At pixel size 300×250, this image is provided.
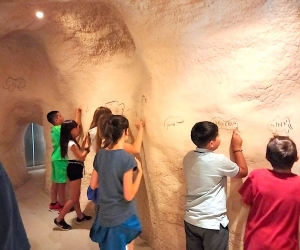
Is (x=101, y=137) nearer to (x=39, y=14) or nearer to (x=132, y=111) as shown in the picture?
(x=132, y=111)

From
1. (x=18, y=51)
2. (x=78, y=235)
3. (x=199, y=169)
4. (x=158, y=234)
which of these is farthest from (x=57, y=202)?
(x=199, y=169)

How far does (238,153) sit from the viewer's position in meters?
1.78

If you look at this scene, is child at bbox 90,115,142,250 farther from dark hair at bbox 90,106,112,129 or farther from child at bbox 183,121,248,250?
dark hair at bbox 90,106,112,129

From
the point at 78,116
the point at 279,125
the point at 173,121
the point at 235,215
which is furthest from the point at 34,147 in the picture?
the point at 279,125

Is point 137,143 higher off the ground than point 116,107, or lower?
lower

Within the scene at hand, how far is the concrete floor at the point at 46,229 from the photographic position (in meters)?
2.55

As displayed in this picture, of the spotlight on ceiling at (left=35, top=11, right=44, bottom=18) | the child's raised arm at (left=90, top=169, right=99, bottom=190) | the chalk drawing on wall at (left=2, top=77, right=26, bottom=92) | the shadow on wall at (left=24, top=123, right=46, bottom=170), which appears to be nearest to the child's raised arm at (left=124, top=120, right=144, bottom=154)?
the child's raised arm at (left=90, top=169, right=99, bottom=190)

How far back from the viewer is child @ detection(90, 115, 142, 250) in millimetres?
1779

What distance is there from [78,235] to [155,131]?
1.12 metres

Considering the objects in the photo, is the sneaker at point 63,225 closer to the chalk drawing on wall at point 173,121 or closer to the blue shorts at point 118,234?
the blue shorts at point 118,234

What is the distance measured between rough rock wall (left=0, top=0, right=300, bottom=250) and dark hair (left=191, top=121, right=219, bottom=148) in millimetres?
147

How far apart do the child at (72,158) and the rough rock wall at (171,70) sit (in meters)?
0.14

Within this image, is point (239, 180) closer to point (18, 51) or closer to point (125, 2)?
point (125, 2)

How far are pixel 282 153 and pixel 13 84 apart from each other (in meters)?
2.71
